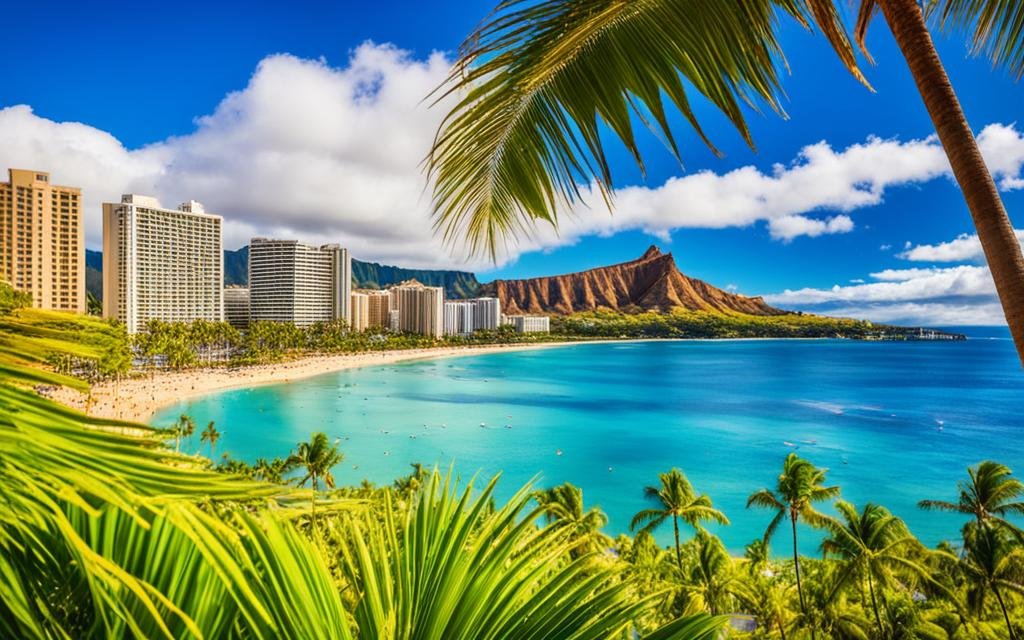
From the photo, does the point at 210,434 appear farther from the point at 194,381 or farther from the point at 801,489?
the point at 801,489

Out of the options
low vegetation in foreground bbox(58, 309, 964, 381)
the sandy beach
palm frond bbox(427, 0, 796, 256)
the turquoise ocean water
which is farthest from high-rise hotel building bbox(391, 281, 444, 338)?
palm frond bbox(427, 0, 796, 256)

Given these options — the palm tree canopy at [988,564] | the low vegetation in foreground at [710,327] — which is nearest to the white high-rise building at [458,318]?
the low vegetation in foreground at [710,327]

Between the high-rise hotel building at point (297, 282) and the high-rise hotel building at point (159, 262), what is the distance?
42.1 feet

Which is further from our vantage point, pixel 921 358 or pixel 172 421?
pixel 921 358

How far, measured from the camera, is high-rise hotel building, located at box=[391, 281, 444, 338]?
104 m

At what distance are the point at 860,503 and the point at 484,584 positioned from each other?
27199 millimetres

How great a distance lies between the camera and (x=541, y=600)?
798 mm

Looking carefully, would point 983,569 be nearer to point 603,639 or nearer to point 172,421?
point 603,639

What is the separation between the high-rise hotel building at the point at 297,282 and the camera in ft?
279

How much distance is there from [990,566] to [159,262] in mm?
77111

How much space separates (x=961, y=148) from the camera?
1.51m

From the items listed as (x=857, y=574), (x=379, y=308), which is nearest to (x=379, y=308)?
(x=379, y=308)

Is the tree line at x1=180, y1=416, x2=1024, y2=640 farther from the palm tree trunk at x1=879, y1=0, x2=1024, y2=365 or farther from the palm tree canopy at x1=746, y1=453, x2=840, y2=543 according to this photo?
the palm tree trunk at x1=879, y1=0, x2=1024, y2=365

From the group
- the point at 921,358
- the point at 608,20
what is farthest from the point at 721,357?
the point at 608,20
